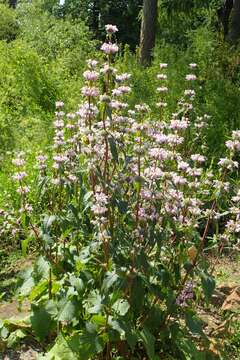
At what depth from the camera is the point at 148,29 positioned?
12.8 meters

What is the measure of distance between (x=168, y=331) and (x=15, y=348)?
111cm

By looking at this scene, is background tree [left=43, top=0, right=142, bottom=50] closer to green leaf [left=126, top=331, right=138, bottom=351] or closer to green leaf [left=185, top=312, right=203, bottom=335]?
green leaf [left=185, top=312, right=203, bottom=335]

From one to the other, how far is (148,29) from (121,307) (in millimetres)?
11005

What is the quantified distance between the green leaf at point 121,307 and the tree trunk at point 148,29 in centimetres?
1040

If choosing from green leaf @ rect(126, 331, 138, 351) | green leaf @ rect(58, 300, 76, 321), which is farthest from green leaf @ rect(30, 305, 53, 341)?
green leaf @ rect(126, 331, 138, 351)

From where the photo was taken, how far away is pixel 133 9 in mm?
27609

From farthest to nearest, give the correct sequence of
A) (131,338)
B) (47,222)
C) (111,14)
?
(111,14) < (47,222) < (131,338)

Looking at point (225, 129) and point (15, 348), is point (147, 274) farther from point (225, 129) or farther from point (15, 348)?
point (225, 129)

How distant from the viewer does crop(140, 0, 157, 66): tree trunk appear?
12.6m

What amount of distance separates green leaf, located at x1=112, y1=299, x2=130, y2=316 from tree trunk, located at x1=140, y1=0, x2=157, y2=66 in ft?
34.1

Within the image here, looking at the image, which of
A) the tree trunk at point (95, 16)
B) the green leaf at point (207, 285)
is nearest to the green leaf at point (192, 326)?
the green leaf at point (207, 285)

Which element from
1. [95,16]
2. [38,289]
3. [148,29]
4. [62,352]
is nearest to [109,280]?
[62,352]

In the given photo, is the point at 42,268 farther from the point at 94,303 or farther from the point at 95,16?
the point at 95,16

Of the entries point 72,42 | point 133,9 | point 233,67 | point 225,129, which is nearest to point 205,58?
point 233,67
